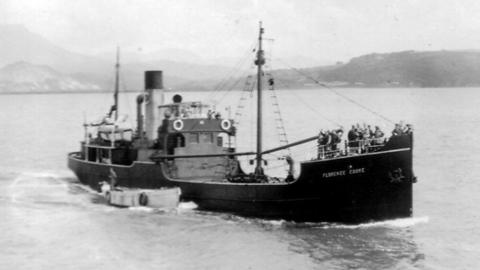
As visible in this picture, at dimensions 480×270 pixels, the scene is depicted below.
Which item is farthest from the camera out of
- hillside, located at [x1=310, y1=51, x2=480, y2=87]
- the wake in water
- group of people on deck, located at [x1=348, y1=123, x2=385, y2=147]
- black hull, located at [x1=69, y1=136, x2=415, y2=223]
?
hillside, located at [x1=310, y1=51, x2=480, y2=87]

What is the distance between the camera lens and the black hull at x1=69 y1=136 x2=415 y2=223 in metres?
23.1

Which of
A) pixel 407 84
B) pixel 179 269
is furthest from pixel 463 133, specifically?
pixel 407 84

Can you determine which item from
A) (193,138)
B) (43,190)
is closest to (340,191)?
(193,138)

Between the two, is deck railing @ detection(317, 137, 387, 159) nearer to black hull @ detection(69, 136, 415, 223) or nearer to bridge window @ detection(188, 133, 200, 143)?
black hull @ detection(69, 136, 415, 223)

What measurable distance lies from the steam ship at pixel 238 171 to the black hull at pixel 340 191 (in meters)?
0.04

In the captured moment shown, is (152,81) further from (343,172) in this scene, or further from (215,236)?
(343,172)

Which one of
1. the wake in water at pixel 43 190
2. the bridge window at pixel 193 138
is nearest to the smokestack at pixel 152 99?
the bridge window at pixel 193 138

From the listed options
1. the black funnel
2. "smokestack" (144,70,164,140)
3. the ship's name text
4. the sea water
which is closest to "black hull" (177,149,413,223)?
the ship's name text

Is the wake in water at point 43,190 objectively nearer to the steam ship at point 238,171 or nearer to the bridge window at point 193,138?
the steam ship at point 238,171

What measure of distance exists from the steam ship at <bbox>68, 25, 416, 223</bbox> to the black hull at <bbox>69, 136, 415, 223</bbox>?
0.12ft

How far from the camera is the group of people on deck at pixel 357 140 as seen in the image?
23.1m

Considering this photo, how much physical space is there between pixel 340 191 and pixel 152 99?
1224cm

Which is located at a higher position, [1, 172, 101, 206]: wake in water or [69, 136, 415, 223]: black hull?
[69, 136, 415, 223]: black hull

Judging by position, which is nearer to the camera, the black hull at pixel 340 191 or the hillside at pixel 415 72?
the black hull at pixel 340 191
